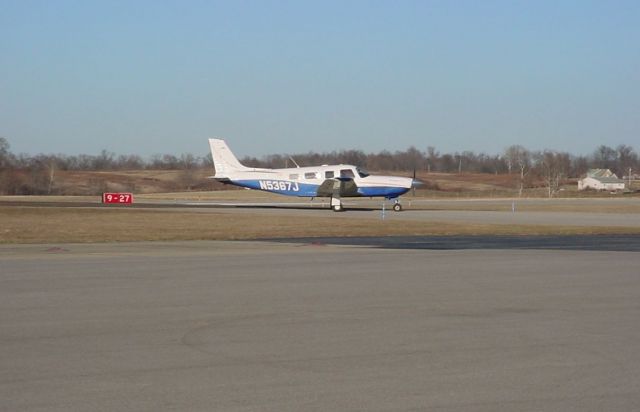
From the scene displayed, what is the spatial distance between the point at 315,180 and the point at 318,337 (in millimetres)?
42456

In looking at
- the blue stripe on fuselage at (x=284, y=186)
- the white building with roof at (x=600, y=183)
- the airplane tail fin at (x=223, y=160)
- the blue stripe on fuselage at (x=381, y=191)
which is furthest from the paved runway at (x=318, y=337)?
Answer: the white building with roof at (x=600, y=183)

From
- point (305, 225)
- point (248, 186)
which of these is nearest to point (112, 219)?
point (305, 225)

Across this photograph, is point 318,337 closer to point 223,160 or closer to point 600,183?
point 223,160

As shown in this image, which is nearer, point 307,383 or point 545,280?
point 307,383

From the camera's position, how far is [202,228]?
3519cm

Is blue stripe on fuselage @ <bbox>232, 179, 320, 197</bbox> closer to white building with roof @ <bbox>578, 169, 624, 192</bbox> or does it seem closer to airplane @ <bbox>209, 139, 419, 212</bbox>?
airplane @ <bbox>209, 139, 419, 212</bbox>

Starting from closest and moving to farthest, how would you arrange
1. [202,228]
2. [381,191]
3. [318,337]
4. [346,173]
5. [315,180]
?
[318,337] < [202,228] < [346,173] < [315,180] < [381,191]

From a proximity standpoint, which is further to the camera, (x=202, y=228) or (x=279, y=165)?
(x=279, y=165)

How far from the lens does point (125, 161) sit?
19962 cm

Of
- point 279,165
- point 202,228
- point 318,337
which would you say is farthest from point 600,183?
point 318,337

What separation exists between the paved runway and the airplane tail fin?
35160 mm

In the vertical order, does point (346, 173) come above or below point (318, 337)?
above

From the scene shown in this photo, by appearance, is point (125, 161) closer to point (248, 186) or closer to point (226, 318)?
point (248, 186)

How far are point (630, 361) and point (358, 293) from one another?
6.03m
